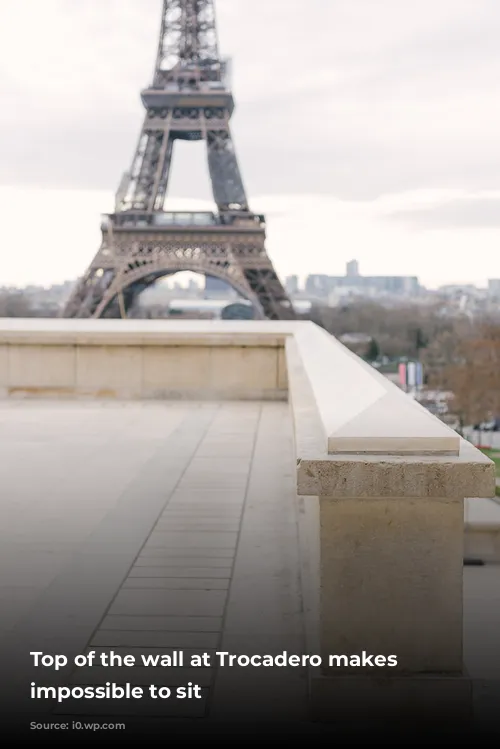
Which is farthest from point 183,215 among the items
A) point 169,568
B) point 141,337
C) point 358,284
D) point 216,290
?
point 216,290

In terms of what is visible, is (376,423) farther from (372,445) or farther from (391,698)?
(391,698)

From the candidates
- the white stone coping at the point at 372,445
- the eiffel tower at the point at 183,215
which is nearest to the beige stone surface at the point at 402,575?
the white stone coping at the point at 372,445

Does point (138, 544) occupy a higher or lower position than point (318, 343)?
lower

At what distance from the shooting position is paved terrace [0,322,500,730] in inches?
128

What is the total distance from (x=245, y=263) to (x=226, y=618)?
37788 mm

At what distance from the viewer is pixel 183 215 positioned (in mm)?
43375

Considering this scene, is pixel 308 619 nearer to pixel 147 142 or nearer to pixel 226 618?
pixel 226 618

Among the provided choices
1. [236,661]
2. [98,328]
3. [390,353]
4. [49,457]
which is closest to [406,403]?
[236,661]

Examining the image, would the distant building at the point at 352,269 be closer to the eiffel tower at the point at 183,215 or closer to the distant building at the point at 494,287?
the distant building at the point at 494,287

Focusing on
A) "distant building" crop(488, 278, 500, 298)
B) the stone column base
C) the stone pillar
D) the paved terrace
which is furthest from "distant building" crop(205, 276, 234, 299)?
the stone column base

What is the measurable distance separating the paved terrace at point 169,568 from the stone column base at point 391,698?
91 mm

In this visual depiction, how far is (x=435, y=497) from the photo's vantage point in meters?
3.00

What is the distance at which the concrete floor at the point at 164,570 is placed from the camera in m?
3.26

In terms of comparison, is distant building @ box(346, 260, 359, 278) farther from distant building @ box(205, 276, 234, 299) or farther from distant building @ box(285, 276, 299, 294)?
distant building @ box(205, 276, 234, 299)
